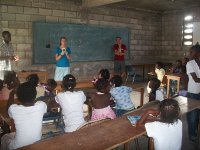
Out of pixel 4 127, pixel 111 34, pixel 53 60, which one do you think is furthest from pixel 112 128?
pixel 111 34

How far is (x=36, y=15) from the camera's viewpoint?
6875mm

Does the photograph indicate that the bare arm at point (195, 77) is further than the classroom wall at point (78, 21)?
No

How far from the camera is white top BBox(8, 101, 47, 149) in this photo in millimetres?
2146

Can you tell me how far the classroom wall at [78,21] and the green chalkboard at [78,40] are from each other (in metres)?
0.15

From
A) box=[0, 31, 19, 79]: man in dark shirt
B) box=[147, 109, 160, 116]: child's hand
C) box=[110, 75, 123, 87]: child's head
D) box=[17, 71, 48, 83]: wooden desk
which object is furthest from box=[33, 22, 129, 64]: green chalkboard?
box=[147, 109, 160, 116]: child's hand

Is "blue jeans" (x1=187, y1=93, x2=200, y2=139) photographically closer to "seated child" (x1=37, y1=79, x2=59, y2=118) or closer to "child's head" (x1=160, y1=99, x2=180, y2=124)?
"child's head" (x1=160, y1=99, x2=180, y2=124)

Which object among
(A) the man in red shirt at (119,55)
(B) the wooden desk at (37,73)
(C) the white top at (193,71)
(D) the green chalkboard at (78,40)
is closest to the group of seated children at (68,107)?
(C) the white top at (193,71)

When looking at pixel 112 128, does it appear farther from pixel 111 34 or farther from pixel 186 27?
pixel 186 27

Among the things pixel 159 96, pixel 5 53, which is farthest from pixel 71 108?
pixel 5 53

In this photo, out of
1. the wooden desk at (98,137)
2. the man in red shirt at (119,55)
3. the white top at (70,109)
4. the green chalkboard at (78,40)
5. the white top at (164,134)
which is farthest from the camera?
the man in red shirt at (119,55)

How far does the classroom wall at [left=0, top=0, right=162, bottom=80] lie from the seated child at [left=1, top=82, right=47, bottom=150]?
15.5 ft

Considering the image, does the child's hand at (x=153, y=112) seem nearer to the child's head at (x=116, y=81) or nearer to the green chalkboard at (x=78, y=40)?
the child's head at (x=116, y=81)

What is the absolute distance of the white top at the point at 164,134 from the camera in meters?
1.96

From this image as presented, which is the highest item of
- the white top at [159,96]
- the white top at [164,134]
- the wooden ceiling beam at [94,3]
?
the wooden ceiling beam at [94,3]
